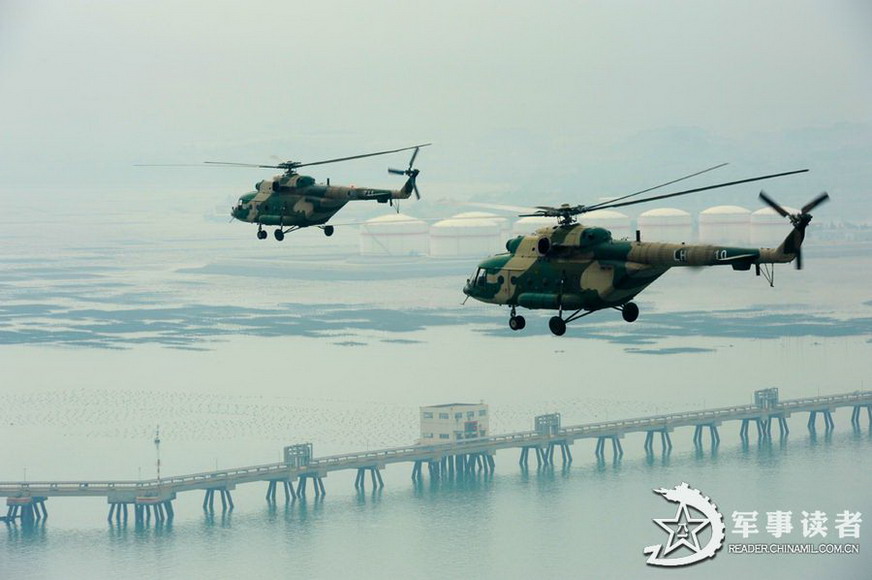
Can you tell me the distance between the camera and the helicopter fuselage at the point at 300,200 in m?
72.1

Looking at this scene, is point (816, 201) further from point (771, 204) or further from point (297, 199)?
point (297, 199)


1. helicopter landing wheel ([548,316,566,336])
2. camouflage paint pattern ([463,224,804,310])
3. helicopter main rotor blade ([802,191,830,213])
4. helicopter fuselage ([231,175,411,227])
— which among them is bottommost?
helicopter landing wheel ([548,316,566,336])

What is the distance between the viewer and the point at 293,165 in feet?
240

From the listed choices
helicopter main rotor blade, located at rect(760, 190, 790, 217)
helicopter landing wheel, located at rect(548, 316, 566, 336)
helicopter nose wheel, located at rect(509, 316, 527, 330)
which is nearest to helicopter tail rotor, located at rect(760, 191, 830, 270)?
helicopter main rotor blade, located at rect(760, 190, 790, 217)

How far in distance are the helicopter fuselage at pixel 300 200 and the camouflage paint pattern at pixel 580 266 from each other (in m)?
13.6

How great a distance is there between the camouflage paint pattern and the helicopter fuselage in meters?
13.6

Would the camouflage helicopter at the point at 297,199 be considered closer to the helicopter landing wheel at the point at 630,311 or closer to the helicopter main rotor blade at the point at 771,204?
the helicopter landing wheel at the point at 630,311

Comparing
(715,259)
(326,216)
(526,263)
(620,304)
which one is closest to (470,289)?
(526,263)

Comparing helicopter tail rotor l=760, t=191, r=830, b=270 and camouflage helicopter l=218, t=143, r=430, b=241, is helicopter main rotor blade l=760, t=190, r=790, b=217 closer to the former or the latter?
helicopter tail rotor l=760, t=191, r=830, b=270

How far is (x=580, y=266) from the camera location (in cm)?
5556

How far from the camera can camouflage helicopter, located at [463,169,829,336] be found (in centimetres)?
5262

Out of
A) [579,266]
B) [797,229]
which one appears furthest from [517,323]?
[797,229]

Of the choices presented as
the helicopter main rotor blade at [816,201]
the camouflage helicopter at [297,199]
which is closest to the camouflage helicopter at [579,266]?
the helicopter main rotor blade at [816,201]

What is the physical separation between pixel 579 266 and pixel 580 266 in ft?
0.15
